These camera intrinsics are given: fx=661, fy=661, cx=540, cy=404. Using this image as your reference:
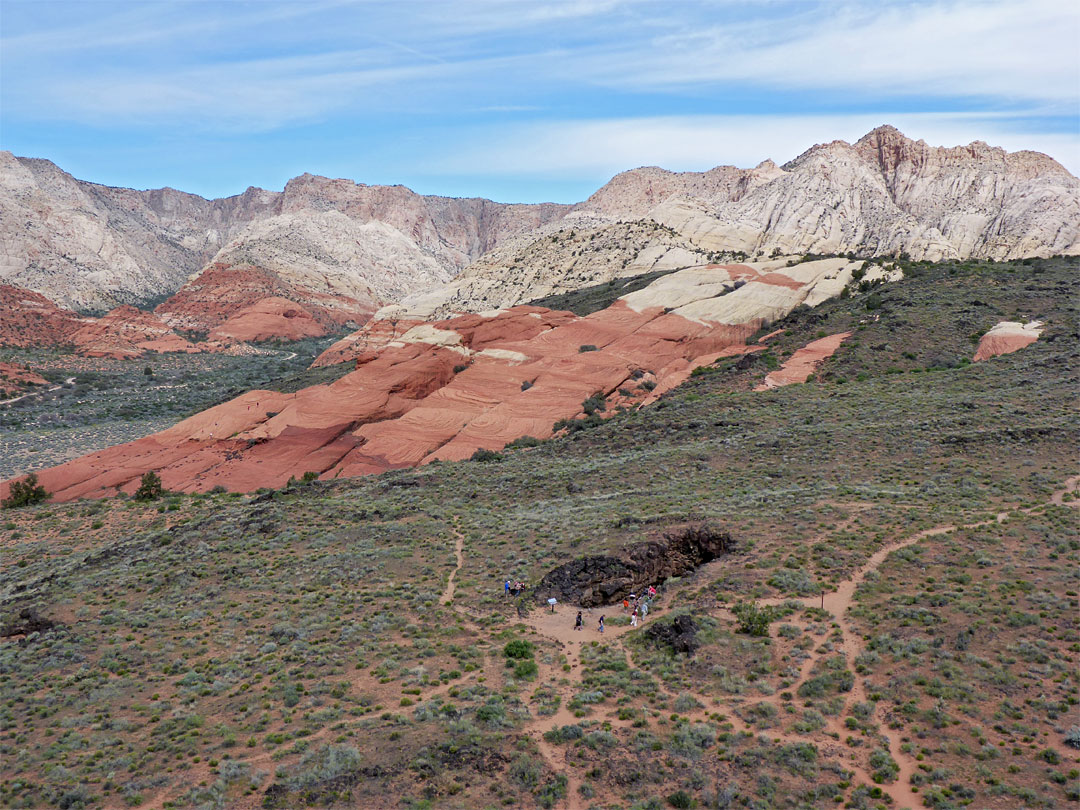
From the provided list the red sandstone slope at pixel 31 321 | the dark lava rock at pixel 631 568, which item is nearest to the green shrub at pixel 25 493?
the dark lava rock at pixel 631 568

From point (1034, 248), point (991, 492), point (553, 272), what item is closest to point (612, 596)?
point (991, 492)

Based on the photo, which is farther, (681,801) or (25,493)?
(25,493)

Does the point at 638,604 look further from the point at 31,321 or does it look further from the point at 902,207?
the point at 902,207

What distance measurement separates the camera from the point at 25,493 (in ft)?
151

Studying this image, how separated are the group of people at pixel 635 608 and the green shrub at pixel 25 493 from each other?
43.3 meters

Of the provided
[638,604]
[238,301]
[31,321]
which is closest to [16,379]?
[31,321]

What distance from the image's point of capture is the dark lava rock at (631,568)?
2416 centimetres

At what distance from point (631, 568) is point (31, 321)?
476 feet

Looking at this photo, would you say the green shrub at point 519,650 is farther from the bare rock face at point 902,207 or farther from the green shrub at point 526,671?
the bare rock face at point 902,207

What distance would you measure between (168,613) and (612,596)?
16.0 m

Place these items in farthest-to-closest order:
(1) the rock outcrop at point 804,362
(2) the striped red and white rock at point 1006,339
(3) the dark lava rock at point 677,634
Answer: (1) the rock outcrop at point 804,362 → (2) the striped red and white rock at point 1006,339 → (3) the dark lava rock at point 677,634

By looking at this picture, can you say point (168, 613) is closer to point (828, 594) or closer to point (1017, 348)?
point (828, 594)

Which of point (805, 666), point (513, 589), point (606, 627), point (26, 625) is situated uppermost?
point (26, 625)

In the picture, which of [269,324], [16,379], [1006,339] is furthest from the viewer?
[269,324]
